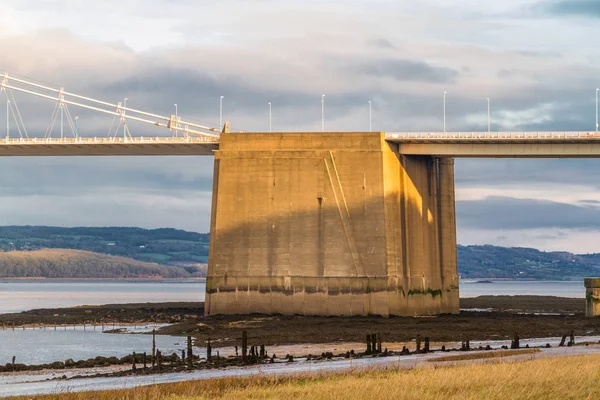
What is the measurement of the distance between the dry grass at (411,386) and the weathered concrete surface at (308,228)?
46.8 m

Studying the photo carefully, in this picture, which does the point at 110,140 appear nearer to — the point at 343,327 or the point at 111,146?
the point at 111,146

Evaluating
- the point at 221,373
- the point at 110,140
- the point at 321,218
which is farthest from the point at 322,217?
the point at 221,373

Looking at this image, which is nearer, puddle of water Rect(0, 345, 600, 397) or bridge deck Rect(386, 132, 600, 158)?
puddle of water Rect(0, 345, 600, 397)

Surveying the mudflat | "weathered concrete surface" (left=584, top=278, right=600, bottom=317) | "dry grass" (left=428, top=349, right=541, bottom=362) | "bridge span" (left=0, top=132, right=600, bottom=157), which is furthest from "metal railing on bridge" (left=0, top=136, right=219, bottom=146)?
"dry grass" (left=428, top=349, right=541, bottom=362)

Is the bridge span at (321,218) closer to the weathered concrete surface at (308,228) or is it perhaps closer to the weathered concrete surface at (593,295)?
the weathered concrete surface at (308,228)

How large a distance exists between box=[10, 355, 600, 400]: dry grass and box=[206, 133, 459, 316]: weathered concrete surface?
46.8m

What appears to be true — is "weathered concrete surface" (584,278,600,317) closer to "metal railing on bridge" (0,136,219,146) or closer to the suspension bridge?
the suspension bridge

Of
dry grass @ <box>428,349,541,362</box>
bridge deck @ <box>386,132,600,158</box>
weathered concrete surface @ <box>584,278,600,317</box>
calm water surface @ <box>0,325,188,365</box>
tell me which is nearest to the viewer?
dry grass @ <box>428,349,541,362</box>

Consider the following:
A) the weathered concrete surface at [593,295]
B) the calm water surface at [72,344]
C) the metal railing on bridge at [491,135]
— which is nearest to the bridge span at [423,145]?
the metal railing on bridge at [491,135]

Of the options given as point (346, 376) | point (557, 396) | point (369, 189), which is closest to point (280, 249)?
point (369, 189)

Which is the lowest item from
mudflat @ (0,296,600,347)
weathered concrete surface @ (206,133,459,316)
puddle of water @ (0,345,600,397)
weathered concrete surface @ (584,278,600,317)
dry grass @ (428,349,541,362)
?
puddle of water @ (0,345,600,397)

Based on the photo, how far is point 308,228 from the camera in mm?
88000

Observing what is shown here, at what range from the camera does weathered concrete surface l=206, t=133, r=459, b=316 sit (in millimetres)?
86875

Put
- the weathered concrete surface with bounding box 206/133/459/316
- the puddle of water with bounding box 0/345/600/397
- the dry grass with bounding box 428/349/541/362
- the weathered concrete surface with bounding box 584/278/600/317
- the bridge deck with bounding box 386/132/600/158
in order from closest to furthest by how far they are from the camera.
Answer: the puddle of water with bounding box 0/345/600/397
the dry grass with bounding box 428/349/541/362
the weathered concrete surface with bounding box 206/133/459/316
the bridge deck with bounding box 386/132/600/158
the weathered concrete surface with bounding box 584/278/600/317
